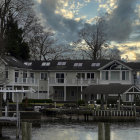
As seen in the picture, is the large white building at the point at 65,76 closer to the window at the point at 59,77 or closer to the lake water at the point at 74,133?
the window at the point at 59,77

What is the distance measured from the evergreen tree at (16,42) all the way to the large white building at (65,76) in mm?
3320

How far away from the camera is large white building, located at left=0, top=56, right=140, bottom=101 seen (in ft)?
245

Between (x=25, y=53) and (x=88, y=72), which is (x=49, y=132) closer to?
(x=88, y=72)

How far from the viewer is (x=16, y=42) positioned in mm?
82688

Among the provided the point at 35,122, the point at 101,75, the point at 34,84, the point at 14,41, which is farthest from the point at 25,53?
the point at 35,122

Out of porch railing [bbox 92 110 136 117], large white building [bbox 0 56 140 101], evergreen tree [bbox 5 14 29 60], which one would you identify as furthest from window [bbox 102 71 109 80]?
porch railing [bbox 92 110 136 117]

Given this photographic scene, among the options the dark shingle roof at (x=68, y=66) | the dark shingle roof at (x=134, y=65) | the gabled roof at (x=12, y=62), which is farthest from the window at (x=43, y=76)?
the dark shingle roof at (x=134, y=65)

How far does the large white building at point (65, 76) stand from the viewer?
7462 centimetres

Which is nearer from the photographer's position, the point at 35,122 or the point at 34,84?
the point at 35,122

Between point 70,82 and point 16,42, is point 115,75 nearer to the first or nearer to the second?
point 70,82

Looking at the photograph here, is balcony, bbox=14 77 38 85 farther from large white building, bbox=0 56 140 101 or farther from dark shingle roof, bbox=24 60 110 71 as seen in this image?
dark shingle roof, bbox=24 60 110 71

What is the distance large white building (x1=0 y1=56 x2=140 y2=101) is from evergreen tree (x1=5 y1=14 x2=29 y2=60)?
3320mm

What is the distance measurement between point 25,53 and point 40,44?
34.9 feet

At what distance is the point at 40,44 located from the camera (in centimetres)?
9525
